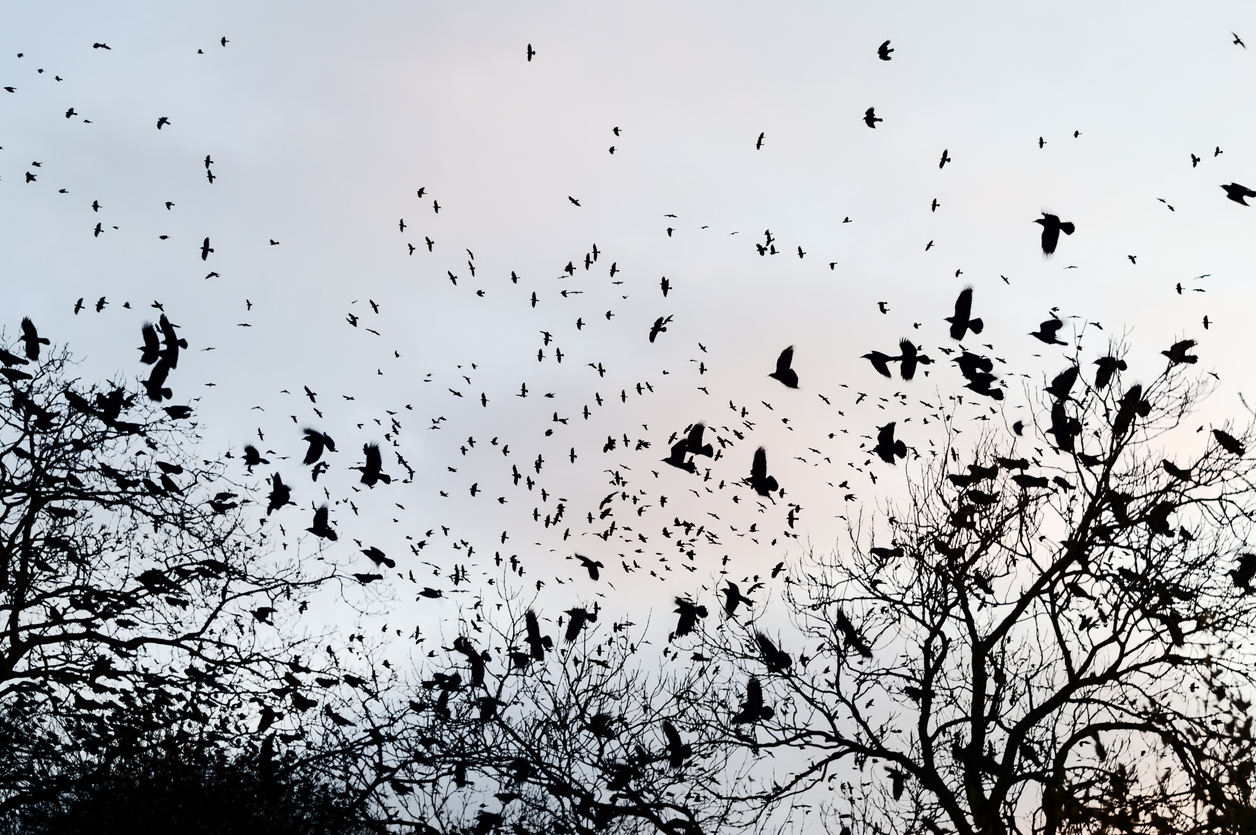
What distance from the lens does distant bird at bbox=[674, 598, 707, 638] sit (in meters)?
16.5

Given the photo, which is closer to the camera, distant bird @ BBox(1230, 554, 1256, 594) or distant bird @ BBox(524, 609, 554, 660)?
distant bird @ BBox(1230, 554, 1256, 594)

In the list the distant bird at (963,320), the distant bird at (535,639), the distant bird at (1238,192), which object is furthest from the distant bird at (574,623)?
the distant bird at (1238,192)

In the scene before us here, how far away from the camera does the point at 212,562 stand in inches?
615

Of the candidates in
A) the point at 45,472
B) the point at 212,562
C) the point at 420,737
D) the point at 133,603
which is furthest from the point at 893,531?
the point at 45,472

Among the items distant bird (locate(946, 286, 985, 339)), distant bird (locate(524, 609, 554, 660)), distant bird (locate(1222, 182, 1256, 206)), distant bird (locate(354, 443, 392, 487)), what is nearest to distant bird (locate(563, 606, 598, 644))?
distant bird (locate(524, 609, 554, 660))

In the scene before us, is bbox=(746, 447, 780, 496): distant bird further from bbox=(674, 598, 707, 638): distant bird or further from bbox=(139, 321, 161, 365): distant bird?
bbox=(139, 321, 161, 365): distant bird

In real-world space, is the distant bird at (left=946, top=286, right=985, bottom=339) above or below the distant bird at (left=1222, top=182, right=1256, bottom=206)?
below

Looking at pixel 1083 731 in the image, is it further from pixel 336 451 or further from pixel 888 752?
pixel 336 451

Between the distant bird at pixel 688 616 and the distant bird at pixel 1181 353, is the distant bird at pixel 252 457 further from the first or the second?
the distant bird at pixel 1181 353

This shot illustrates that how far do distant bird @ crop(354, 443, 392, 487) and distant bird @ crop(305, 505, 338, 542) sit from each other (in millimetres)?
821

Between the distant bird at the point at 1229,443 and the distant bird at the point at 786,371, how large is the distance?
6343 mm

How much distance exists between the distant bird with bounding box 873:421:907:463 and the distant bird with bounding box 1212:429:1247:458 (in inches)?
179

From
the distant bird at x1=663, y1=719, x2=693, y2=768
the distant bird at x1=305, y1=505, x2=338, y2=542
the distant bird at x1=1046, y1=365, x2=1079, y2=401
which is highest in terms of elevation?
the distant bird at x1=1046, y1=365, x2=1079, y2=401

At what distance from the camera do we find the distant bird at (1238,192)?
14.0 metres
